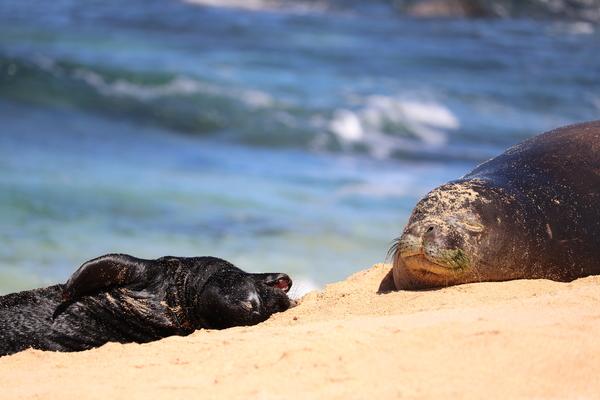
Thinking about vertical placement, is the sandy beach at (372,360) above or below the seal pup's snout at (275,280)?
below

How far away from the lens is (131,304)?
18.4 ft

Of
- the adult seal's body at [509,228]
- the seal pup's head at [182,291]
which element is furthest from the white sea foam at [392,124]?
the seal pup's head at [182,291]

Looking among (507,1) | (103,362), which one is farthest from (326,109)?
(507,1)

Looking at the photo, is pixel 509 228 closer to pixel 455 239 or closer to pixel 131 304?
pixel 455 239

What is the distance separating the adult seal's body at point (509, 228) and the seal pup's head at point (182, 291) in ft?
2.30

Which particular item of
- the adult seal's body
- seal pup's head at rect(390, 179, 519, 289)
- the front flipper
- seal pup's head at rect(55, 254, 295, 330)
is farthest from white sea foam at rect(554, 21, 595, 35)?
the front flipper

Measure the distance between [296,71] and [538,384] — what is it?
17.0m

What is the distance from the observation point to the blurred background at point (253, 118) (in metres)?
10.8

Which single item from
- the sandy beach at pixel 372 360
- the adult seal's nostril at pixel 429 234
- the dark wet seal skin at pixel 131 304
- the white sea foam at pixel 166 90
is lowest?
the sandy beach at pixel 372 360

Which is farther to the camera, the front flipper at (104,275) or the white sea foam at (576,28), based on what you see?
the white sea foam at (576,28)

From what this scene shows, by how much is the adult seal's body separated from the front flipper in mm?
1284

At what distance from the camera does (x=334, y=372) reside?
3.83 m

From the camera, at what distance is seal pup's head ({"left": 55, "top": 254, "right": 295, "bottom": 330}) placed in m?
5.43

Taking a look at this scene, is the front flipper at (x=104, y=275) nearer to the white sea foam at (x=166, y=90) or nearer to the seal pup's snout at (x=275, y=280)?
the seal pup's snout at (x=275, y=280)
